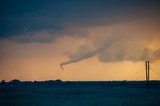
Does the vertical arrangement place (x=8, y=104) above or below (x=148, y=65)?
below

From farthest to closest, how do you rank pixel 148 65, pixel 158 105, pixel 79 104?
pixel 148 65, pixel 79 104, pixel 158 105

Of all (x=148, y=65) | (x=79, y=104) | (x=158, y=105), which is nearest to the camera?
(x=158, y=105)

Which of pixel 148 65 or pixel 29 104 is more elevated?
pixel 148 65

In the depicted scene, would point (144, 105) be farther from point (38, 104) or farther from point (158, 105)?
point (38, 104)

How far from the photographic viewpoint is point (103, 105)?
4697 cm

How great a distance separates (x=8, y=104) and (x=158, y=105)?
65.4ft

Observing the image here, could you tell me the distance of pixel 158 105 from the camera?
45.5 metres

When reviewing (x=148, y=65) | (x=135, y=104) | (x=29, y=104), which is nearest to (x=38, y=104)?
(x=29, y=104)

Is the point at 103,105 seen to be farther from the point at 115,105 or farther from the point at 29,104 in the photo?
A: the point at 29,104

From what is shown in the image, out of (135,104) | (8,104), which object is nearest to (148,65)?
(135,104)

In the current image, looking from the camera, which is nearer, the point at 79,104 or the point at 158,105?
the point at 158,105

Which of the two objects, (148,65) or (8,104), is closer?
(8,104)

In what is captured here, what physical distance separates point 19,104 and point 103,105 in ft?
38.1

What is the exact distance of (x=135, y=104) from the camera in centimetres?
4816
